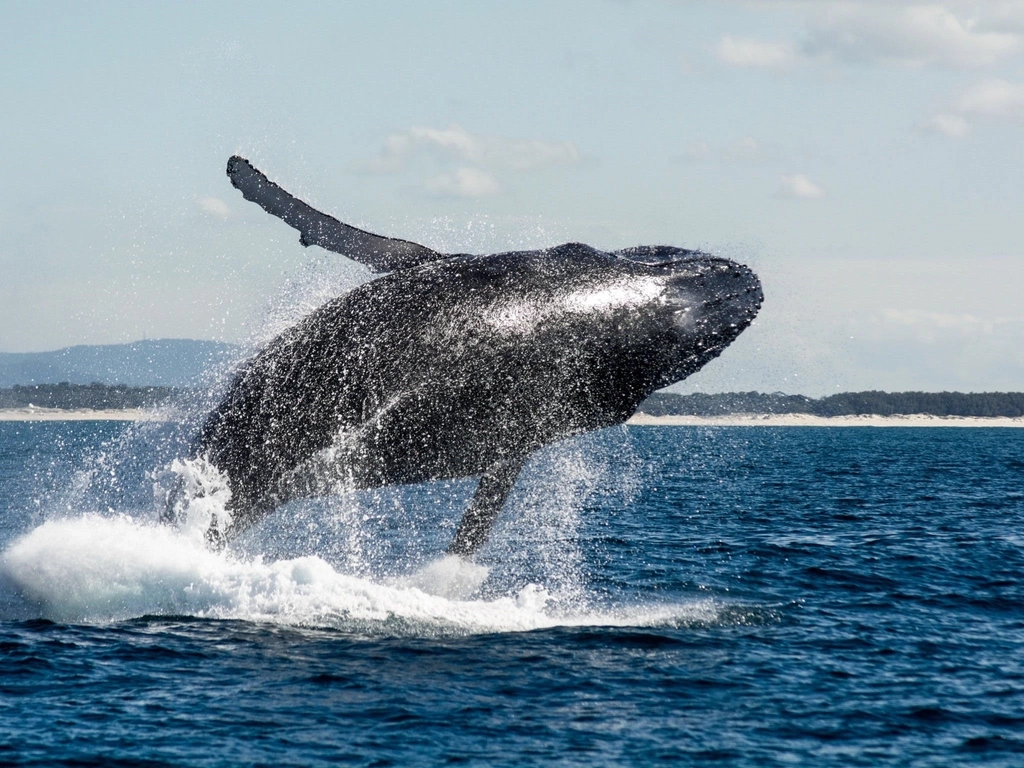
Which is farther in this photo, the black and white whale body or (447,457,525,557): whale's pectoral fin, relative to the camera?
(447,457,525,557): whale's pectoral fin

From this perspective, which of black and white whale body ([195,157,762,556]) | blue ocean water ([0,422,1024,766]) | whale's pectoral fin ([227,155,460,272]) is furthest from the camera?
whale's pectoral fin ([227,155,460,272])

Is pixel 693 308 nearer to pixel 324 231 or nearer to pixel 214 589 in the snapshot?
pixel 324 231

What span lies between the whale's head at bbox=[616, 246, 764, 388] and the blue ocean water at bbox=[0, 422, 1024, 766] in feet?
12.2

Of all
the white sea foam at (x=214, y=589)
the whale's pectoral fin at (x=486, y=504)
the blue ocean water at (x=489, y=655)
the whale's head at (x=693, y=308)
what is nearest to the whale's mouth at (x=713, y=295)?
the whale's head at (x=693, y=308)

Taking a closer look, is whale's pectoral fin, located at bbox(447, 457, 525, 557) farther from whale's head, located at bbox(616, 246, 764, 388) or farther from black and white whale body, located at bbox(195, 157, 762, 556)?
whale's head, located at bbox(616, 246, 764, 388)

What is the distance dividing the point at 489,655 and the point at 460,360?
358 cm

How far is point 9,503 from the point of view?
3722 centimetres

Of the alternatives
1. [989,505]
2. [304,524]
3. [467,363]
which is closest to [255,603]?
[467,363]

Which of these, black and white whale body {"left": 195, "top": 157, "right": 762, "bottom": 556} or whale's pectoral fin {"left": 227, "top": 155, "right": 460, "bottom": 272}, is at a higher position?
whale's pectoral fin {"left": 227, "top": 155, "right": 460, "bottom": 272}

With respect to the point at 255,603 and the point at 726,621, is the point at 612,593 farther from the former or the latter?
the point at 255,603

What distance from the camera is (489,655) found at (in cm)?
1507

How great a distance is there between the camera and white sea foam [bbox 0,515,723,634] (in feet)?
54.2

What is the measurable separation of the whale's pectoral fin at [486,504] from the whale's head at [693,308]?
2.22 meters

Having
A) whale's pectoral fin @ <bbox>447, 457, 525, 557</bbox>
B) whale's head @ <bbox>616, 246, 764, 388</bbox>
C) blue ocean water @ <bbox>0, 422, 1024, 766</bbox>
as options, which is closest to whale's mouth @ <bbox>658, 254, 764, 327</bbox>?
whale's head @ <bbox>616, 246, 764, 388</bbox>
